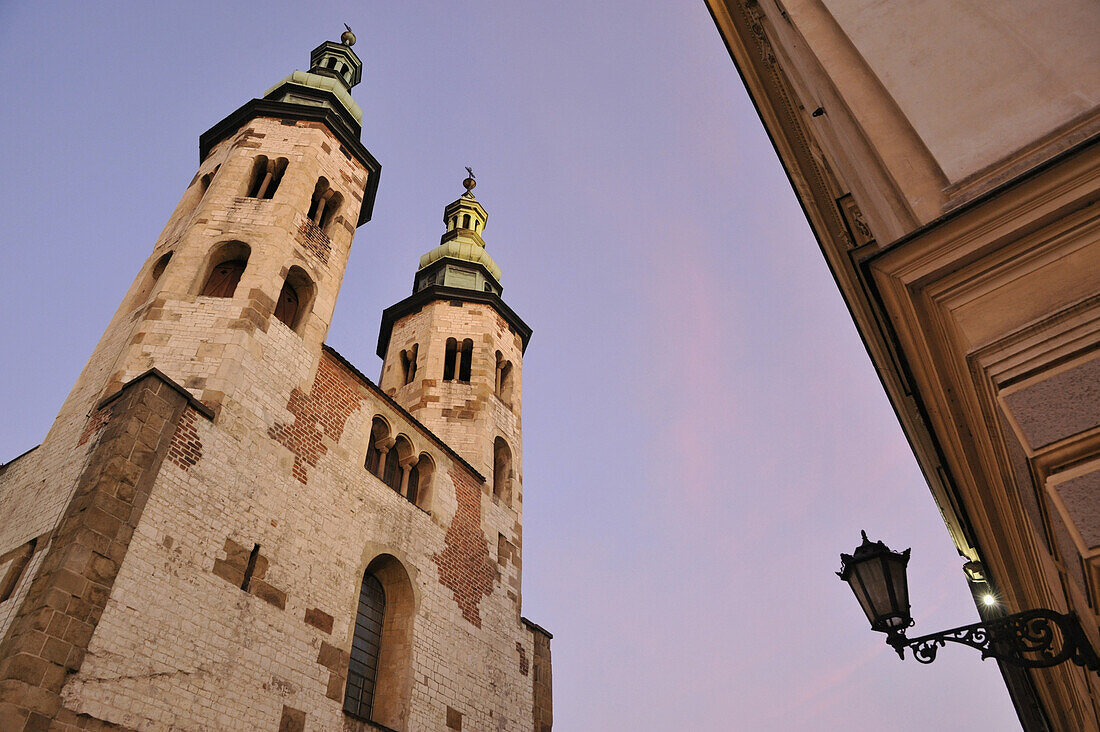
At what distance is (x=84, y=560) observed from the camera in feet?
29.3

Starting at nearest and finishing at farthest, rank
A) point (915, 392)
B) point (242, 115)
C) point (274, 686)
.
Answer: point (915, 392)
point (274, 686)
point (242, 115)

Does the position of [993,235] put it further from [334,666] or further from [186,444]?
[334,666]

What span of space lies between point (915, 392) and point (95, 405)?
1175 cm

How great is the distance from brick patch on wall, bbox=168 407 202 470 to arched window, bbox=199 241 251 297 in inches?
148

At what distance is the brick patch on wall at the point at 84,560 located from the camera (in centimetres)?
792

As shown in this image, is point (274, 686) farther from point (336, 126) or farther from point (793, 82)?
point (336, 126)

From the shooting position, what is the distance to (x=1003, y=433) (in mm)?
3830

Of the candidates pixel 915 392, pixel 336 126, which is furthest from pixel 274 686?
pixel 336 126

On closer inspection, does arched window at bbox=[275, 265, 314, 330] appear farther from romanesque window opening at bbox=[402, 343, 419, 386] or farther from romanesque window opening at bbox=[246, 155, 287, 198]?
romanesque window opening at bbox=[402, 343, 419, 386]

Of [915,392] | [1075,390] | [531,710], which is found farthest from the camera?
[531,710]

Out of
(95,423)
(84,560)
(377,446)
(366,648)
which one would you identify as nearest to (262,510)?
(95,423)

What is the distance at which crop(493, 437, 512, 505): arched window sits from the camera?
19266 millimetres

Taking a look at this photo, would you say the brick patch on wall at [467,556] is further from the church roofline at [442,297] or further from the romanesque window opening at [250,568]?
the church roofline at [442,297]

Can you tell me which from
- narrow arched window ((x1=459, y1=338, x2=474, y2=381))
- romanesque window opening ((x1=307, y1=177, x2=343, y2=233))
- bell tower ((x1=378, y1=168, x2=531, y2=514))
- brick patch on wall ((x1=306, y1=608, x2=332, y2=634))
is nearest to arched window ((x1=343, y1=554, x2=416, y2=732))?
brick patch on wall ((x1=306, y1=608, x2=332, y2=634))
